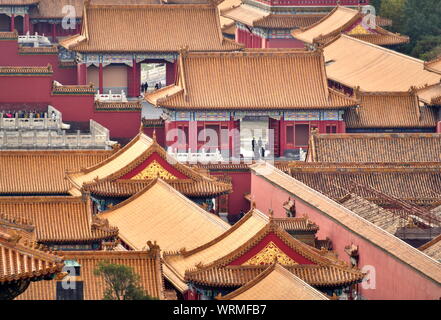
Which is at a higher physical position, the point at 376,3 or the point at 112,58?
the point at 376,3

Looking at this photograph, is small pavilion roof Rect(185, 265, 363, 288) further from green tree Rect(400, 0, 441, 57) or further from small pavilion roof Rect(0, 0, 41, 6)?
small pavilion roof Rect(0, 0, 41, 6)

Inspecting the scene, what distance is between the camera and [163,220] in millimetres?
42656

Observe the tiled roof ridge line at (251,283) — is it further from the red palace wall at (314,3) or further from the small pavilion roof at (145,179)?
the red palace wall at (314,3)

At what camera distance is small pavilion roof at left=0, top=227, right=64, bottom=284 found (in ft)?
78.2

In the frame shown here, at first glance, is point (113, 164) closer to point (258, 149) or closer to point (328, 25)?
point (258, 149)

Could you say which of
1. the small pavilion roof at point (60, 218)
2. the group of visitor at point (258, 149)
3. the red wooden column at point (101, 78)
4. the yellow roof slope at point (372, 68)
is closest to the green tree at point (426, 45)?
the yellow roof slope at point (372, 68)

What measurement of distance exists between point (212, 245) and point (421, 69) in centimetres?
3177

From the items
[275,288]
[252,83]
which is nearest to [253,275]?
[275,288]

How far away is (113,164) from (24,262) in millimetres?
25857

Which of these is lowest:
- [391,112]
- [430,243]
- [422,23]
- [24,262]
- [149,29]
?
[430,243]

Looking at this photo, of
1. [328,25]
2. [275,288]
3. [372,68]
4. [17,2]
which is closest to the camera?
[275,288]

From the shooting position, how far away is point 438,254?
40.0 metres

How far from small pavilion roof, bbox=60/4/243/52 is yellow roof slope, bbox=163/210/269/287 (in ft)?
133

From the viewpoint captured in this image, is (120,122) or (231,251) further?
(120,122)
